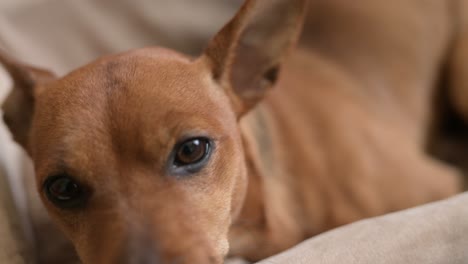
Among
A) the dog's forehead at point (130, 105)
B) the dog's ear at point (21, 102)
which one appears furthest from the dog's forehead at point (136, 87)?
the dog's ear at point (21, 102)

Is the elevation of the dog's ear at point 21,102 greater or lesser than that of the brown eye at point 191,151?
greater

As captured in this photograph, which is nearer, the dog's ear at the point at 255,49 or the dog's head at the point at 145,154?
the dog's head at the point at 145,154

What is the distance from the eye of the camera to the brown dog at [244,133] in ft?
4.23

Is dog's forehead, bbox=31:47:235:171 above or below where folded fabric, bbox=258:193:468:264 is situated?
above

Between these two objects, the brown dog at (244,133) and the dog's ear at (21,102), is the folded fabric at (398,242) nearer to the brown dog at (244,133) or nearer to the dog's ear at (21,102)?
the brown dog at (244,133)

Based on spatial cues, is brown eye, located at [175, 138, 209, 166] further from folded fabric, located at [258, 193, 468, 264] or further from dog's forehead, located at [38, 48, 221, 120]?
folded fabric, located at [258, 193, 468, 264]

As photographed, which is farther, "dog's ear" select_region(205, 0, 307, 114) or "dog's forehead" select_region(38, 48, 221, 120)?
"dog's ear" select_region(205, 0, 307, 114)

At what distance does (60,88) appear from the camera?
147cm

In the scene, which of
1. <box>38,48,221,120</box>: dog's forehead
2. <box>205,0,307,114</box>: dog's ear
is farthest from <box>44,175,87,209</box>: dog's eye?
<box>205,0,307,114</box>: dog's ear

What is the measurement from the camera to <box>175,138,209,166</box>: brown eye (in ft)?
4.40

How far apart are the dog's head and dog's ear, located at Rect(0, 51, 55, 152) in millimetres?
108

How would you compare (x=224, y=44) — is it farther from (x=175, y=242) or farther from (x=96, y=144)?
(x=175, y=242)

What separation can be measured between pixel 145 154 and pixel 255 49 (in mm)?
541

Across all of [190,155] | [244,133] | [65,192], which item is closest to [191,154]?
[190,155]
